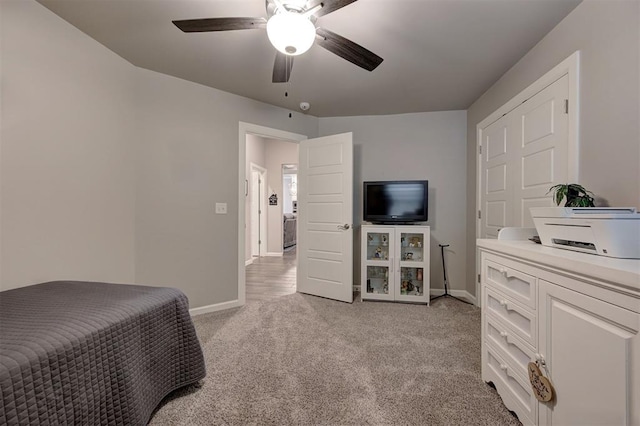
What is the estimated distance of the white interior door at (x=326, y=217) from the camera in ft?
10.3

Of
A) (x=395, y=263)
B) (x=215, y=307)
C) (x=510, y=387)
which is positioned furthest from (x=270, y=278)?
(x=510, y=387)

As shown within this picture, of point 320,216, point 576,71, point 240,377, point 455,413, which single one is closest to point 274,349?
point 240,377

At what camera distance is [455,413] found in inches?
54.8

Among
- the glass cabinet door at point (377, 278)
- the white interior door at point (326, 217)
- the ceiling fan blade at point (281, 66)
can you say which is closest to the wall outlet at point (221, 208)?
the white interior door at point (326, 217)

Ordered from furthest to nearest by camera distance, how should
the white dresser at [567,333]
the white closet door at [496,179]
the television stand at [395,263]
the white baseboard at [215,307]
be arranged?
the television stand at [395,263]
the white baseboard at [215,307]
the white closet door at [496,179]
the white dresser at [567,333]

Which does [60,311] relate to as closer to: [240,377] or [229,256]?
[240,377]

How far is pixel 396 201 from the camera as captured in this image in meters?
3.31

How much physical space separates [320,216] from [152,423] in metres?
2.42

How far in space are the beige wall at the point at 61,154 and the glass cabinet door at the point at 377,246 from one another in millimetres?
2542

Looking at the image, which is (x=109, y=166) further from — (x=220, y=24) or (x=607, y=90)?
(x=607, y=90)

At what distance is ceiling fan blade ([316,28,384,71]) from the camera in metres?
1.47

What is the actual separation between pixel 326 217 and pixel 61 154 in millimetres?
2428

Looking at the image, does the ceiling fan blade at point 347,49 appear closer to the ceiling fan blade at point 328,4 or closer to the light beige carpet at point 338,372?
the ceiling fan blade at point 328,4

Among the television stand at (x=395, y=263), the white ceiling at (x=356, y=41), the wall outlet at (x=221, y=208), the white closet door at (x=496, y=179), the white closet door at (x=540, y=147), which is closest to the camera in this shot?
the white ceiling at (x=356, y=41)
